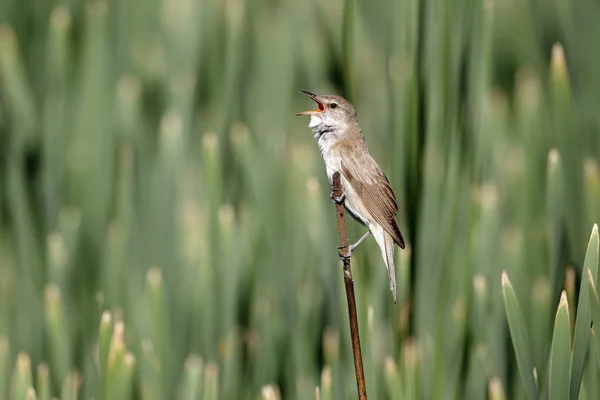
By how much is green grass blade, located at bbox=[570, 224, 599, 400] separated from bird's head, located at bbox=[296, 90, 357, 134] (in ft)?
1.45

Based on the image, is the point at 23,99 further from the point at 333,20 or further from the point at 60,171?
the point at 333,20

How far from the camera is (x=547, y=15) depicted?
6.45ft

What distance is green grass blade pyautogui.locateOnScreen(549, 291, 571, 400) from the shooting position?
3.24 ft

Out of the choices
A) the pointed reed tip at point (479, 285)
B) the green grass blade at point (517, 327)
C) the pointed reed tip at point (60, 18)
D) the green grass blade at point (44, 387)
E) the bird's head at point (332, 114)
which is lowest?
the green grass blade at point (44, 387)

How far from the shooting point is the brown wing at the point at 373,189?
4.06 ft

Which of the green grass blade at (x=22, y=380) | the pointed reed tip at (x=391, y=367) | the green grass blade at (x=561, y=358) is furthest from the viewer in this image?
the green grass blade at (x=22, y=380)

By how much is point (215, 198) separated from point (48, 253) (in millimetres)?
364

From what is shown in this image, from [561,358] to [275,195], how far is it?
87 centimetres

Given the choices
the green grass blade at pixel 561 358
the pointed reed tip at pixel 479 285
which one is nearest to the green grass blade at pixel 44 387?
the pointed reed tip at pixel 479 285

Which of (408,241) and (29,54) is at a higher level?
(29,54)

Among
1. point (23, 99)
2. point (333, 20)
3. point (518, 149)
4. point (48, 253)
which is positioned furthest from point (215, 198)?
point (518, 149)

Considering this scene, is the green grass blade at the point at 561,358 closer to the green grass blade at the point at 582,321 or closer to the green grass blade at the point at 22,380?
the green grass blade at the point at 582,321

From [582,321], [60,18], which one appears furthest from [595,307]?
[60,18]

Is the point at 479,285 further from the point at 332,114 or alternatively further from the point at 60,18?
the point at 60,18
